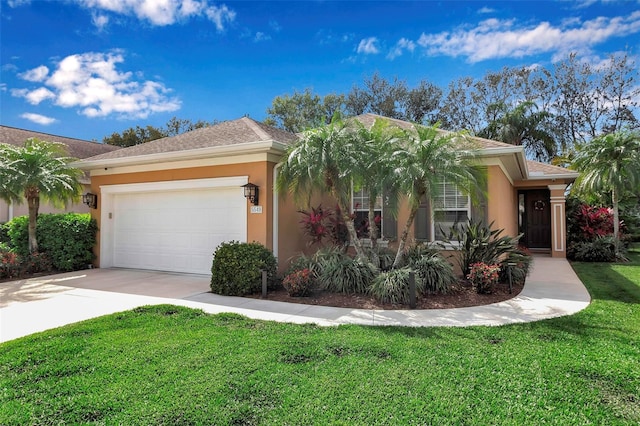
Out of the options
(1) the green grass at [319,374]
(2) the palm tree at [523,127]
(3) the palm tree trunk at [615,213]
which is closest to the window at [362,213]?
(1) the green grass at [319,374]

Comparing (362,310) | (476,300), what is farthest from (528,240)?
(362,310)

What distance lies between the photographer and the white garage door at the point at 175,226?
9.66 metres

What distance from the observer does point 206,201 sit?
1000 cm

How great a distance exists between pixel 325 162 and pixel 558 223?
39.5 ft

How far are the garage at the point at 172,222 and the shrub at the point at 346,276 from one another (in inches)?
103

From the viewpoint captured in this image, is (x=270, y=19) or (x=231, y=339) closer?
(x=231, y=339)

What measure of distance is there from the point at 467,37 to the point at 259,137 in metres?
10.8

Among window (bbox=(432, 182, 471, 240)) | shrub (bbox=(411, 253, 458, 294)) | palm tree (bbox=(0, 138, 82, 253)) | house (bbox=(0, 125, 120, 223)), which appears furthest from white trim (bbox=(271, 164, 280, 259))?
house (bbox=(0, 125, 120, 223))

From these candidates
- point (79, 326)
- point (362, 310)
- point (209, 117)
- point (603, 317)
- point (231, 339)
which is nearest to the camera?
point (231, 339)

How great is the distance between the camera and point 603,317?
19.1ft

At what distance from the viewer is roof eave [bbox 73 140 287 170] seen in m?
8.64

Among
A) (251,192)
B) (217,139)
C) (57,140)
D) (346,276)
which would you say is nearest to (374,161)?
(346,276)

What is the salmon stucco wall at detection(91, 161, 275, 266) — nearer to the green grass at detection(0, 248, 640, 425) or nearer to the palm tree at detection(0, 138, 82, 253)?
the palm tree at detection(0, 138, 82, 253)

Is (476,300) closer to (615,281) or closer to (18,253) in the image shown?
(615,281)
